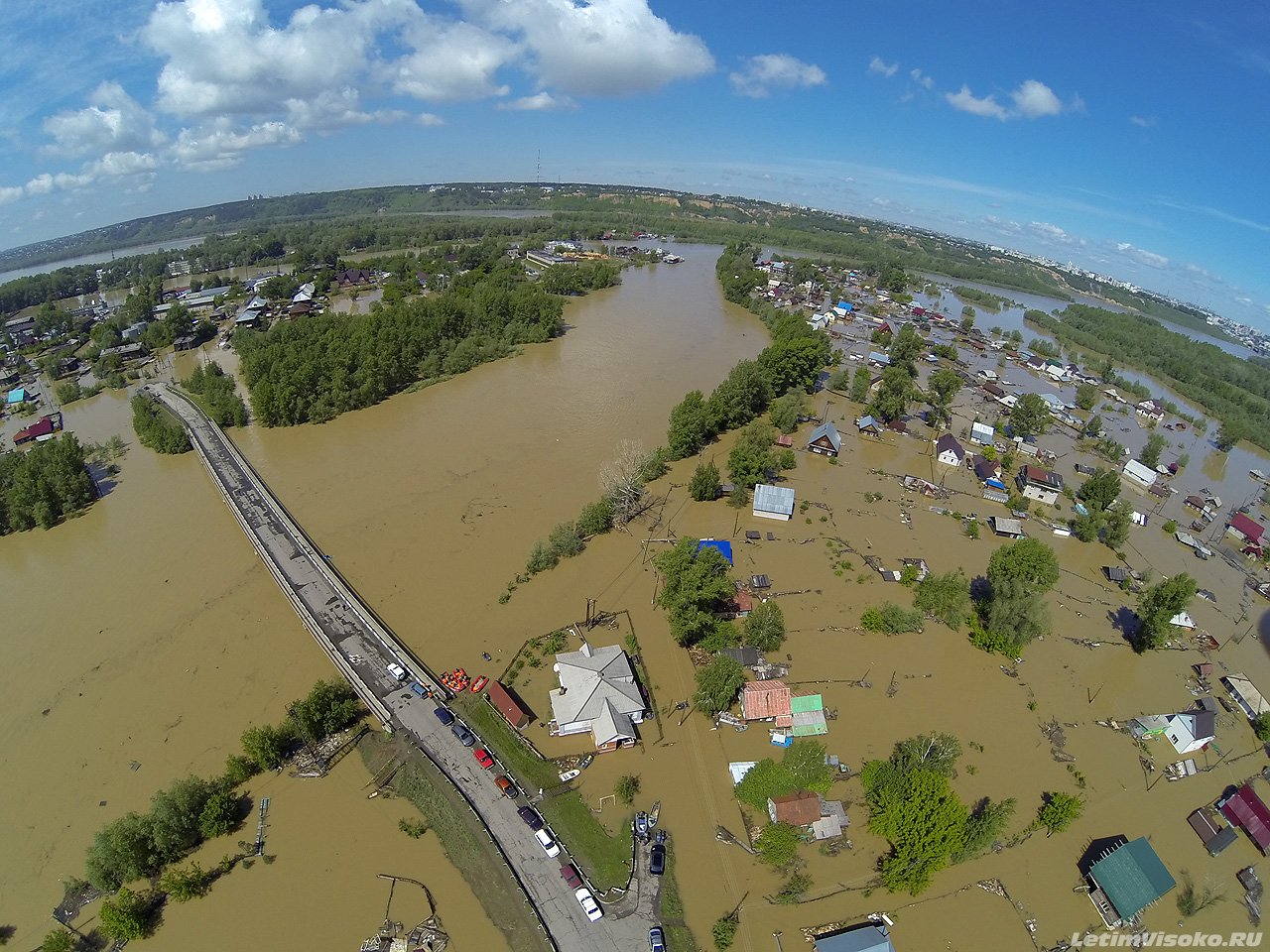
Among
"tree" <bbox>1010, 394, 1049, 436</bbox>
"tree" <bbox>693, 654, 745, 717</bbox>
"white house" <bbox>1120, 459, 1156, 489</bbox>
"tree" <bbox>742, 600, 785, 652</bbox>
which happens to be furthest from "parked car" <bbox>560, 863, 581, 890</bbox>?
"white house" <bbox>1120, 459, 1156, 489</bbox>

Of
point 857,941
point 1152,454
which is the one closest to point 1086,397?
point 1152,454

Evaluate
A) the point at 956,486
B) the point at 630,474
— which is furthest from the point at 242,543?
the point at 956,486

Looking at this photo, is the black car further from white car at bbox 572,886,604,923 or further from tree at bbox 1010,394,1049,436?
tree at bbox 1010,394,1049,436

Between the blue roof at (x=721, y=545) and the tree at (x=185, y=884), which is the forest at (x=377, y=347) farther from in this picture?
the tree at (x=185, y=884)

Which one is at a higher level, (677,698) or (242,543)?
(242,543)

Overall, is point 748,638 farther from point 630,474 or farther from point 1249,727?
point 1249,727

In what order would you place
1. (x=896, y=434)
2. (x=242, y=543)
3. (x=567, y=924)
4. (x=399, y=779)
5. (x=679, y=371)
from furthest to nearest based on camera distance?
(x=679, y=371), (x=896, y=434), (x=242, y=543), (x=399, y=779), (x=567, y=924)

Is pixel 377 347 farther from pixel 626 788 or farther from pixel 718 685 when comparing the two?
pixel 626 788
